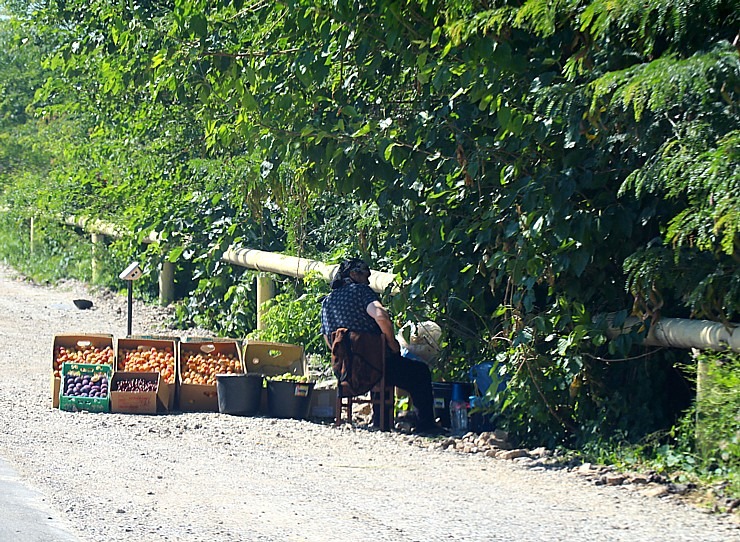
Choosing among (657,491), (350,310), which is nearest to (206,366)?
(350,310)

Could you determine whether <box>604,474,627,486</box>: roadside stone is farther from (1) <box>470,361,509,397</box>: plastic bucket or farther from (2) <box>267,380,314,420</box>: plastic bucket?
(2) <box>267,380,314,420</box>: plastic bucket

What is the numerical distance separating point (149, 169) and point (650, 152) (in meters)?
9.76

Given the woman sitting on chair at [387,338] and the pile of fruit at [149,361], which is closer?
the woman sitting on chair at [387,338]

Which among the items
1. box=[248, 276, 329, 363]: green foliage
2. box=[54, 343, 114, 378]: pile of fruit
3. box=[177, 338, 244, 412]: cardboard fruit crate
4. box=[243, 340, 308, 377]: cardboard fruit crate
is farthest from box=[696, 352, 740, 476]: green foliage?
box=[248, 276, 329, 363]: green foliage

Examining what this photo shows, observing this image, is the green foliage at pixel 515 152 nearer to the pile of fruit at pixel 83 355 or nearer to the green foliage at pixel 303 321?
the green foliage at pixel 303 321

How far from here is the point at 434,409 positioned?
9.94 metres

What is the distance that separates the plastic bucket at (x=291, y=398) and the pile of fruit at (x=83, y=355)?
5.35 ft

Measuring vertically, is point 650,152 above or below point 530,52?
below

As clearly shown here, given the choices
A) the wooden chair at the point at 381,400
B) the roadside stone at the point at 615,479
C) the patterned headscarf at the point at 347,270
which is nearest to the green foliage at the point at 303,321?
the patterned headscarf at the point at 347,270

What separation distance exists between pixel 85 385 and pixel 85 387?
4 cm

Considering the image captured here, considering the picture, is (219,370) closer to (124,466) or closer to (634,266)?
(124,466)

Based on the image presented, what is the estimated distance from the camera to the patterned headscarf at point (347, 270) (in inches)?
396

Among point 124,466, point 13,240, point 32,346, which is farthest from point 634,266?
point 13,240

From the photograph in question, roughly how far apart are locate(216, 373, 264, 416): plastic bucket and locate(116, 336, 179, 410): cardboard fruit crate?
48 cm
